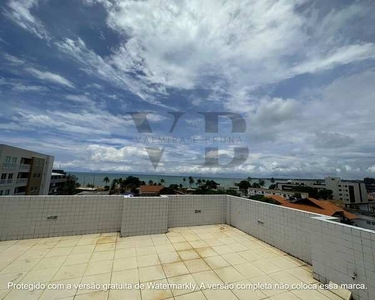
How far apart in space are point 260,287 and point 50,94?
29.4 ft

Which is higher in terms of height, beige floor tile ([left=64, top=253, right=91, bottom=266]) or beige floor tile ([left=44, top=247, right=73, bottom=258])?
beige floor tile ([left=44, top=247, right=73, bottom=258])

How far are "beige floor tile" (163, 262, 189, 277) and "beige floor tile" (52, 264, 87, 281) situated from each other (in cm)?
132

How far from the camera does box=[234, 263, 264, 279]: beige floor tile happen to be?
108 inches

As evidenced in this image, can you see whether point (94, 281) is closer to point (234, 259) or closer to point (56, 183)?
point (234, 259)

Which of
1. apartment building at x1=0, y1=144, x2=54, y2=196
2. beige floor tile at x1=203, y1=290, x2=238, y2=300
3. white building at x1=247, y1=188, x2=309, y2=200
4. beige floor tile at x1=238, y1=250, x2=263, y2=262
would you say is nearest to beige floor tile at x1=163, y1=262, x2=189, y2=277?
beige floor tile at x1=203, y1=290, x2=238, y2=300

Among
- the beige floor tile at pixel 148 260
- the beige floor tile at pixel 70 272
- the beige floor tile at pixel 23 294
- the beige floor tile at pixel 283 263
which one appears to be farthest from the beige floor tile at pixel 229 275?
the beige floor tile at pixel 23 294

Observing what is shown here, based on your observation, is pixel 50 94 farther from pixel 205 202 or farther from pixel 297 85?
pixel 297 85

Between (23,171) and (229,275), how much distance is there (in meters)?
28.8

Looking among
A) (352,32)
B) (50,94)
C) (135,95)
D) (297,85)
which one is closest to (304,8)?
(352,32)

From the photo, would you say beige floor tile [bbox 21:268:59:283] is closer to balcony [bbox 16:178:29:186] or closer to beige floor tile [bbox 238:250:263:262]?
beige floor tile [bbox 238:250:263:262]

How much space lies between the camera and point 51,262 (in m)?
2.94

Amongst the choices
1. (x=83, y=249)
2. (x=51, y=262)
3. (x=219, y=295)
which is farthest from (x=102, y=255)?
(x=219, y=295)

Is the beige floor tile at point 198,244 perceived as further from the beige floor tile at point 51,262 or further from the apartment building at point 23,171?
the apartment building at point 23,171

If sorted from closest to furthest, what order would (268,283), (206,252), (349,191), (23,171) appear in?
(268,283) < (206,252) < (23,171) < (349,191)
